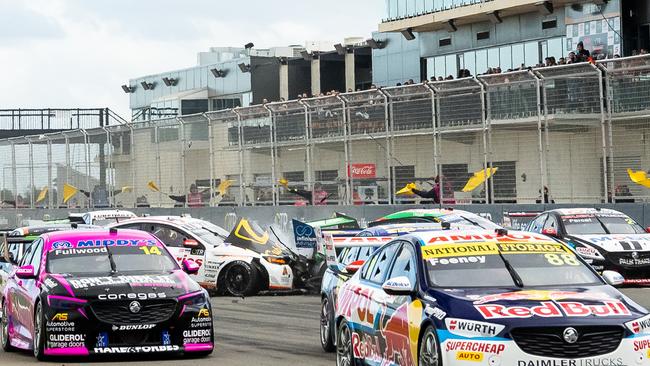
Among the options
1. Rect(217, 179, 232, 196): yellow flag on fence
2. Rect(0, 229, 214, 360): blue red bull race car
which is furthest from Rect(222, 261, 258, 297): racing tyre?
Rect(217, 179, 232, 196): yellow flag on fence

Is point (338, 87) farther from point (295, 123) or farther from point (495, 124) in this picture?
point (495, 124)

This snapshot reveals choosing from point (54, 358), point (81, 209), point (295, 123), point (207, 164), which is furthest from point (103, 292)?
point (81, 209)

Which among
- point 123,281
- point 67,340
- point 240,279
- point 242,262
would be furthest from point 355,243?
point 240,279

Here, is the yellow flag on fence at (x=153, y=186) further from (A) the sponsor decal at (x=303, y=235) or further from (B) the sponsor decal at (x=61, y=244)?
(B) the sponsor decal at (x=61, y=244)

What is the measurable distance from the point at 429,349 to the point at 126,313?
4.47m

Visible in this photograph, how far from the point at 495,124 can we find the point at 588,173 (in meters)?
2.22

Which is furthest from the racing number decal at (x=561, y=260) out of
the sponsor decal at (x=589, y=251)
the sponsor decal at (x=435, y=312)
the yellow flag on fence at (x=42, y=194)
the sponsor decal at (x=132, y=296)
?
the yellow flag on fence at (x=42, y=194)

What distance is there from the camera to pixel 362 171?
28969mm

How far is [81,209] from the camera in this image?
41250 mm

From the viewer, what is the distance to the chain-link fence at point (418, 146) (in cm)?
2356

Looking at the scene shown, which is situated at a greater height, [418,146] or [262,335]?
[418,146]

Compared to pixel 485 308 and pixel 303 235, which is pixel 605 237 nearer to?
pixel 303 235

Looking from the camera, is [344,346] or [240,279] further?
[240,279]

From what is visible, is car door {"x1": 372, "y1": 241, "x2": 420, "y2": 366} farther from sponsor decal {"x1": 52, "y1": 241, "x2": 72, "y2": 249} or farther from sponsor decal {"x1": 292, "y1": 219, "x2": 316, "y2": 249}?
sponsor decal {"x1": 292, "y1": 219, "x2": 316, "y2": 249}
